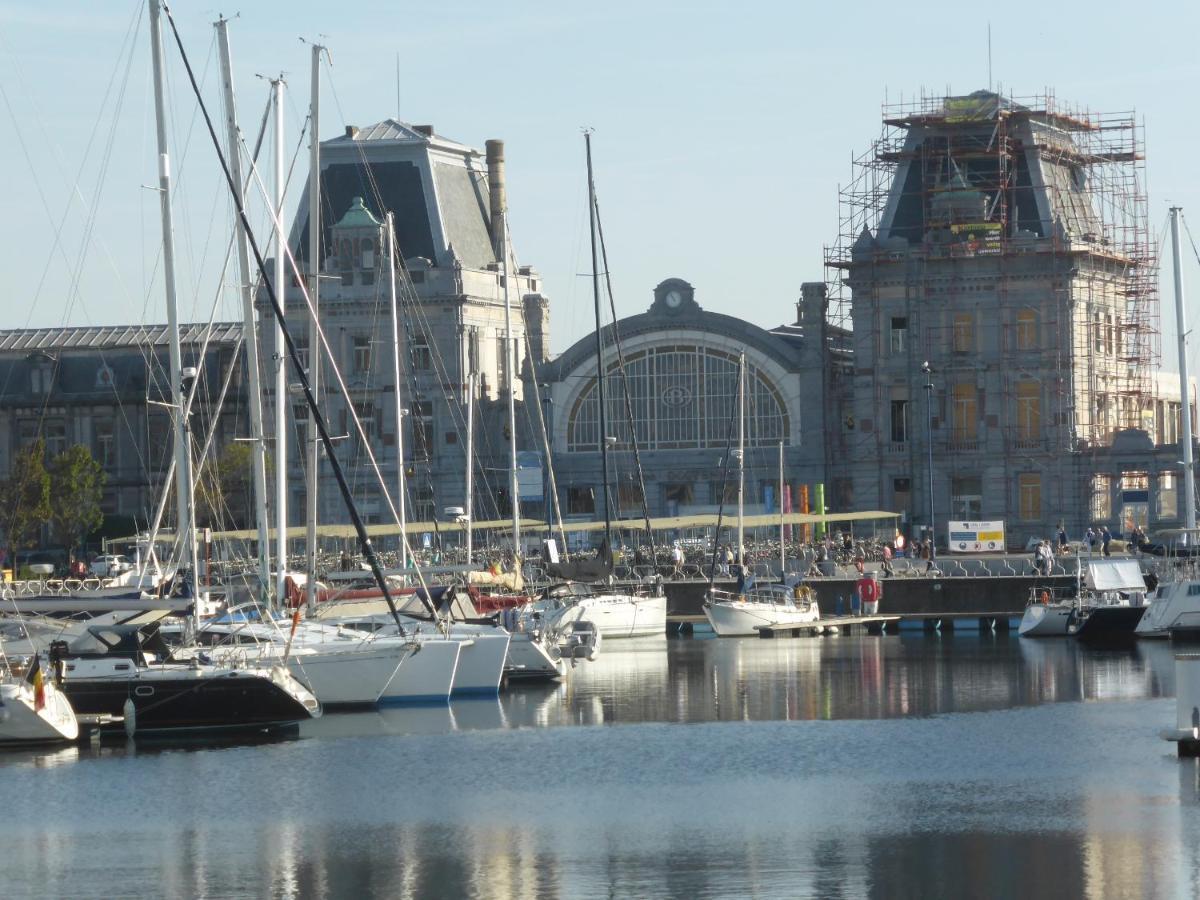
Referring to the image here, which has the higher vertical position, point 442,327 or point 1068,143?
point 1068,143

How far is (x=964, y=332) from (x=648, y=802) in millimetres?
78230

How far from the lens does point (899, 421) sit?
116750 millimetres

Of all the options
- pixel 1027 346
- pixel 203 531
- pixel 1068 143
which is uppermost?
pixel 1068 143

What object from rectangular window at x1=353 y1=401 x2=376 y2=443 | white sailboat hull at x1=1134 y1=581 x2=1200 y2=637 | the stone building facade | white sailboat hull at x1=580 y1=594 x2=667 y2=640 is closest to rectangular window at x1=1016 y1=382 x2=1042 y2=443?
rectangular window at x1=353 y1=401 x2=376 y2=443

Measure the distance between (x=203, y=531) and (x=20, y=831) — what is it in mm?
31247

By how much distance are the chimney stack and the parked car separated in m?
29.1

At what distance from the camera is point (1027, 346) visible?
11419 cm

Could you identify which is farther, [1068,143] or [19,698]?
[1068,143]

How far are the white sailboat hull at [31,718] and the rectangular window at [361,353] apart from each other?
74.4m

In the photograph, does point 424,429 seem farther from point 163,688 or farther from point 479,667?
point 163,688

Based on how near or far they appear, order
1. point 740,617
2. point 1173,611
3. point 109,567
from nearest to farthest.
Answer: point 1173,611 < point 740,617 < point 109,567

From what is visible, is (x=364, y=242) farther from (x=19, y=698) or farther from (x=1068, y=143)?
(x=19, y=698)

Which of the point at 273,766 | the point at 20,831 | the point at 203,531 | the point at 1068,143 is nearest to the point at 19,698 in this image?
the point at 273,766

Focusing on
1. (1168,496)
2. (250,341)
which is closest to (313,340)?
(250,341)
